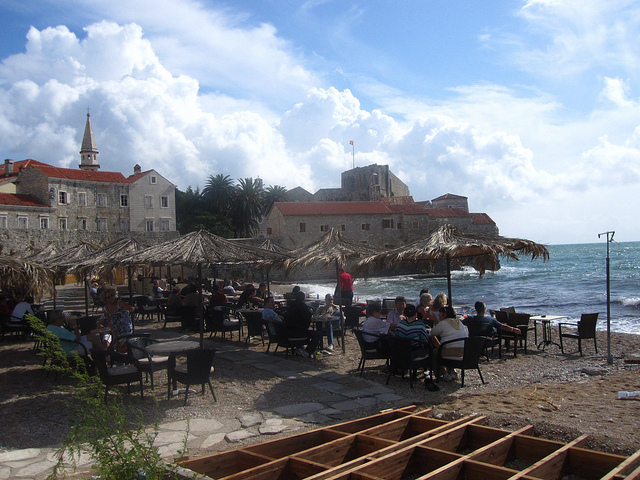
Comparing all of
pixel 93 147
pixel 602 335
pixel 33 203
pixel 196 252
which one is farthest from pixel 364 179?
pixel 196 252

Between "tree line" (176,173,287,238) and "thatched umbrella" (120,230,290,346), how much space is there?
4848 centimetres

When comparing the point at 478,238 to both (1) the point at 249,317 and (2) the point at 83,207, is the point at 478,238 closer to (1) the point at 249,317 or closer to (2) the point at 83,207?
(1) the point at 249,317

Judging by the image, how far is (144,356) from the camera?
23.2ft

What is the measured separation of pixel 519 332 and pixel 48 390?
7.85 m

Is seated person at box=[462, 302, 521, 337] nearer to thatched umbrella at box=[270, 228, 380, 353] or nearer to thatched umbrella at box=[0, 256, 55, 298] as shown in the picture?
thatched umbrella at box=[270, 228, 380, 353]

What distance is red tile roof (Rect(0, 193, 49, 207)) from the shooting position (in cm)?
3704

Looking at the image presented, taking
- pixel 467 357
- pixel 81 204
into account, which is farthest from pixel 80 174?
pixel 467 357

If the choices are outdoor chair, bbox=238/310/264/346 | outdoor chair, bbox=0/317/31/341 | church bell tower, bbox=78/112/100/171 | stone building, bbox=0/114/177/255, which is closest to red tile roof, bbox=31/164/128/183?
stone building, bbox=0/114/177/255

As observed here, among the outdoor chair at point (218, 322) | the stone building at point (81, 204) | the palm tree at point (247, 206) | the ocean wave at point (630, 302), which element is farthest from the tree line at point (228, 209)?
the outdoor chair at point (218, 322)

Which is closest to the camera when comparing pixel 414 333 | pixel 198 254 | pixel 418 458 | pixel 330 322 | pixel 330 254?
pixel 418 458

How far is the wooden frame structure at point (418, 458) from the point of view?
3.76 m

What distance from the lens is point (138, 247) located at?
1180 cm

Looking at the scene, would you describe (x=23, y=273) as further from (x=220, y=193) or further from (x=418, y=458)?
(x=220, y=193)

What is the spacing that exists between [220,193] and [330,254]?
5103cm
